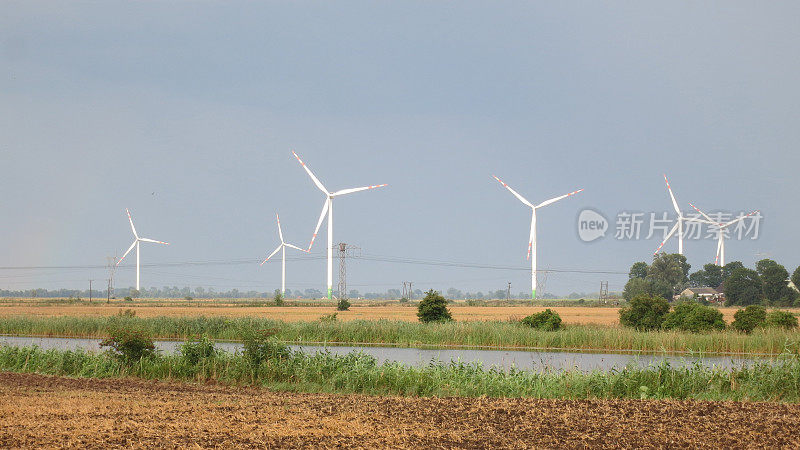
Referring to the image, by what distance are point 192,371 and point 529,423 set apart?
43.6 feet

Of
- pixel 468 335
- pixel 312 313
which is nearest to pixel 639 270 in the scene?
pixel 312 313

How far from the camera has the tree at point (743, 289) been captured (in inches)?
5271

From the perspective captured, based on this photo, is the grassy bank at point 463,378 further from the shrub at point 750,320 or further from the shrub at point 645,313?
the shrub at point 645,313

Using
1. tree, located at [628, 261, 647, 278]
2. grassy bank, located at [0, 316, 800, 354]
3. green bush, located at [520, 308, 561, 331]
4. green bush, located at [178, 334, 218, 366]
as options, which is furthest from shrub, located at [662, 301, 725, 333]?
tree, located at [628, 261, 647, 278]

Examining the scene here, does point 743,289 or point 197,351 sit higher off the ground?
point 197,351

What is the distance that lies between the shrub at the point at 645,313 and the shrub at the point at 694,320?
1639mm

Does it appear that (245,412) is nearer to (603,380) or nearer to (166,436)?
Answer: (166,436)

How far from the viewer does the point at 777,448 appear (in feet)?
39.0

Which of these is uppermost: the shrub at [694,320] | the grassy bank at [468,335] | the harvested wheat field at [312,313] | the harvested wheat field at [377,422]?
the harvested wheat field at [377,422]

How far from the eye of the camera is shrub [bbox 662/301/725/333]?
4472cm

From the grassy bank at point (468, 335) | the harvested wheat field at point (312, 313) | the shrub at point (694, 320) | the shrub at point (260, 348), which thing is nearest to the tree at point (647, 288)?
the harvested wheat field at point (312, 313)

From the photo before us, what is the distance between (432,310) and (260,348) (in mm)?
31954

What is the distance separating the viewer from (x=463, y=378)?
2034cm

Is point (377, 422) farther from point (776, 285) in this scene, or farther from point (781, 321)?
point (776, 285)
